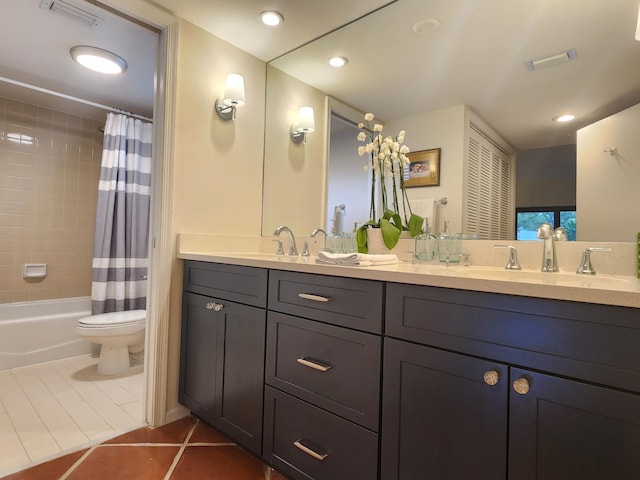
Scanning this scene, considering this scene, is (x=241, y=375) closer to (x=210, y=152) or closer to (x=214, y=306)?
(x=214, y=306)

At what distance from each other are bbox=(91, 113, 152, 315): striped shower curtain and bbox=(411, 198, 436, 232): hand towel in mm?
2403

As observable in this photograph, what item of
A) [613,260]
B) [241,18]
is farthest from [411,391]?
Answer: [241,18]

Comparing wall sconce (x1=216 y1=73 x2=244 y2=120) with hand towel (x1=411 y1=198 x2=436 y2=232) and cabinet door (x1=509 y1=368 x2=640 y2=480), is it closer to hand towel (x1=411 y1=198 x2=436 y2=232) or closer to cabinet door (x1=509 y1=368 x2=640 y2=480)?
hand towel (x1=411 y1=198 x2=436 y2=232)

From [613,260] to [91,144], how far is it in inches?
152

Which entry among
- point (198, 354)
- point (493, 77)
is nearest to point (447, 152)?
point (493, 77)

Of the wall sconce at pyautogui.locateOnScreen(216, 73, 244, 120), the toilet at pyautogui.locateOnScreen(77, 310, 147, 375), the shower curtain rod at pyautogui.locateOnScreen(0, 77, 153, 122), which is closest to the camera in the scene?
the wall sconce at pyautogui.locateOnScreen(216, 73, 244, 120)

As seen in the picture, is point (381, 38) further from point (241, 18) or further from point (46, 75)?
point (46, 75)

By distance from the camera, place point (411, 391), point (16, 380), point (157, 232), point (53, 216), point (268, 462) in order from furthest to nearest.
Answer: point (53, 216)
point (16, 380)
point (157, 232)
point (268, 462)
point (411, 391)

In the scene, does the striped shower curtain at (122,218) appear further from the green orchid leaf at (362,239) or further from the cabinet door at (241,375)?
the green orchid leaf at (362,239)

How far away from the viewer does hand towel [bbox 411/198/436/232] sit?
1591mm

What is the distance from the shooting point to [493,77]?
1479 mm

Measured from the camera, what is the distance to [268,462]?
1.33 meters

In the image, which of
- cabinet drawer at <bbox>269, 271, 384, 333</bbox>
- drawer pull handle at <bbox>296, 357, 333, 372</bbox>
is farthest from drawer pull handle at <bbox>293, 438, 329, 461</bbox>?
cabinet drawer at <bbox>269, 271, 384, 333</bbox>

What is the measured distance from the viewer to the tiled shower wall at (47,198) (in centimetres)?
284
